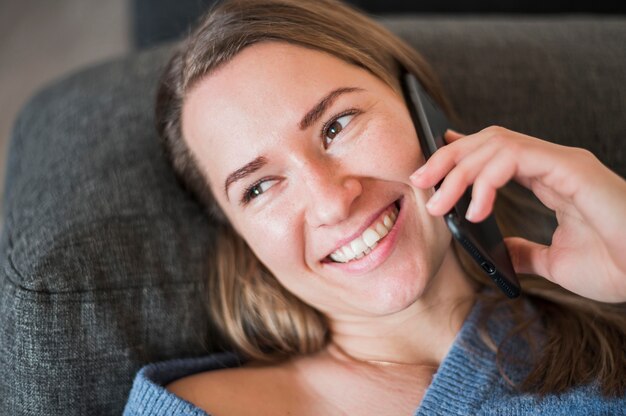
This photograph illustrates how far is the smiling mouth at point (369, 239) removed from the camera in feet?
3.69

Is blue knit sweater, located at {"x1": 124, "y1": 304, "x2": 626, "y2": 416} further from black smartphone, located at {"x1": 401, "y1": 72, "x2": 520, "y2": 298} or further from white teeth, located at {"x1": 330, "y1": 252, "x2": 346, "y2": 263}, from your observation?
white teeth, located at {"x1": 330, "y1": 252, "x2": 346, "y2": 263}

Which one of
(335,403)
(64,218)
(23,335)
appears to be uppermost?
(64,218)

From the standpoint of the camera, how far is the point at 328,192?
42.0 inches

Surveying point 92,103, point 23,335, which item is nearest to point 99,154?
point 92,103

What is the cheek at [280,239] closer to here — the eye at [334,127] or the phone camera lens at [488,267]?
the eye at [334,127]

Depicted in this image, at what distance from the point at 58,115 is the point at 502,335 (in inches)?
39.6

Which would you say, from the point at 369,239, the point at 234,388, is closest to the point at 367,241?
the point at 369,239

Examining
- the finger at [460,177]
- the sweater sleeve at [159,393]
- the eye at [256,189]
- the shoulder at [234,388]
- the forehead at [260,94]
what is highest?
the forehead at [260,94]

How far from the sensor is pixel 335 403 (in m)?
1.26

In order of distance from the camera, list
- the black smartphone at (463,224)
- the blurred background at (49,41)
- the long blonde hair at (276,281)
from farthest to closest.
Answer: the blurred background at (49,41) → the long blonde hair at (276,281) → the black smartphone at (463,224)

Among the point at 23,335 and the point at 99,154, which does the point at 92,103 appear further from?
the point at 23,335

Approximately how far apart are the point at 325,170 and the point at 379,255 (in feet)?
0.53

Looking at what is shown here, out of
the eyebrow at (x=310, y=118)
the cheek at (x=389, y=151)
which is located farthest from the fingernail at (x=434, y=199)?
the eyebrow at (x=310, y=118)

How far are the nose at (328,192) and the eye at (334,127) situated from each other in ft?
0.16
